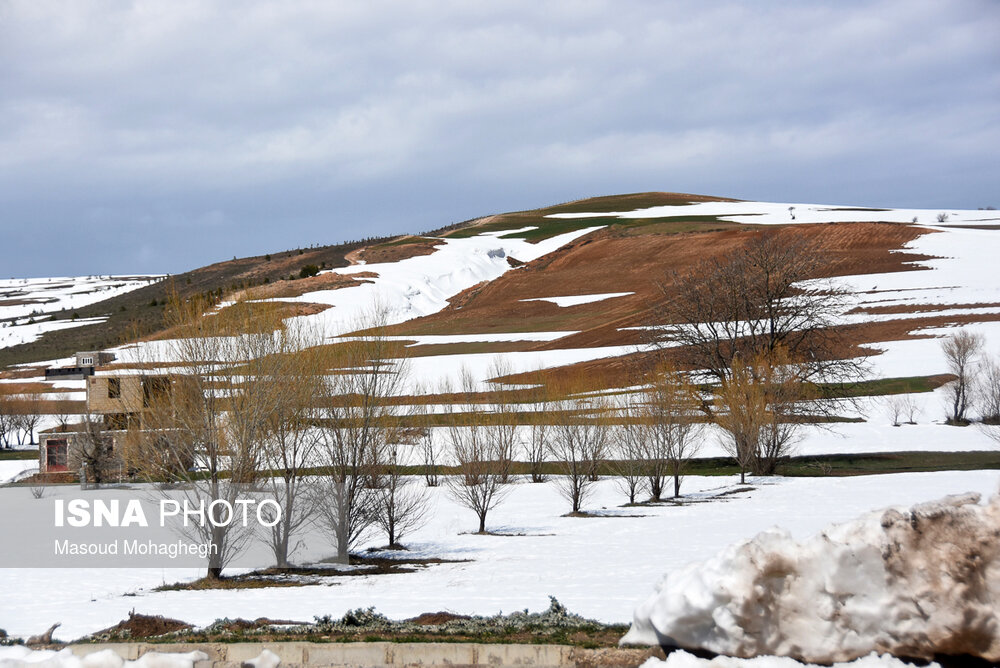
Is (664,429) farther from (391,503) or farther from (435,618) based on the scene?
(435,618)

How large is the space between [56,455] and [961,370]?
137 feet

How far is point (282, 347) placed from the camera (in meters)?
20.6

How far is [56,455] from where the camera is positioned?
40.9 metres

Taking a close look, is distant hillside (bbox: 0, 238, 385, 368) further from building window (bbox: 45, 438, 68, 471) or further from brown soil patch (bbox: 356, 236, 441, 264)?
building window (bbox: 45, 438, 68, 471)

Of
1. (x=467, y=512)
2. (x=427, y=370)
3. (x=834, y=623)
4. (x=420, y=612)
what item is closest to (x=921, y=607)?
(x=834, y=623)

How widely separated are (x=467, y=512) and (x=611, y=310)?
37.8 m

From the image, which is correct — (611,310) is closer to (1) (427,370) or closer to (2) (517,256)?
(1) (427,370)

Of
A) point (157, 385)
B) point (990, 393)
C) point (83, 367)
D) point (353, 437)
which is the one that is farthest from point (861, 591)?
point (83, 367)

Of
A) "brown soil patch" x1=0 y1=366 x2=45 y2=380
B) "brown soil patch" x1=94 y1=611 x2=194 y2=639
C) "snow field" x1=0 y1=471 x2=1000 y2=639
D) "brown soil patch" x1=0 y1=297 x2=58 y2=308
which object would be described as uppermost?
"brown soil patch" x1=0 y1=297 x2=58 y2=308

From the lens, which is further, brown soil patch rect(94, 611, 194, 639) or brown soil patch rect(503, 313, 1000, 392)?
brown soil patch rect(503, 313, 1000, 392)

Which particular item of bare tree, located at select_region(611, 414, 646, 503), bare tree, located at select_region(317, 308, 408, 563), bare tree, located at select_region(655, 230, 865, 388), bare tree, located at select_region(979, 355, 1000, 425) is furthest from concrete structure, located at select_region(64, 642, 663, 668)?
bare tree, located at select_region(979, 355, 1000, 425)

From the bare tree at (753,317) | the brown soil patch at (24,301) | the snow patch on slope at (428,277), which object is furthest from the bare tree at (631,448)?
the brown soil patch at (24,301)

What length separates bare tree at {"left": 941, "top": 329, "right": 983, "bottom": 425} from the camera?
1542 inches

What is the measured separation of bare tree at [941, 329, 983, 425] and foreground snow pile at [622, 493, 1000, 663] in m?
34.8
